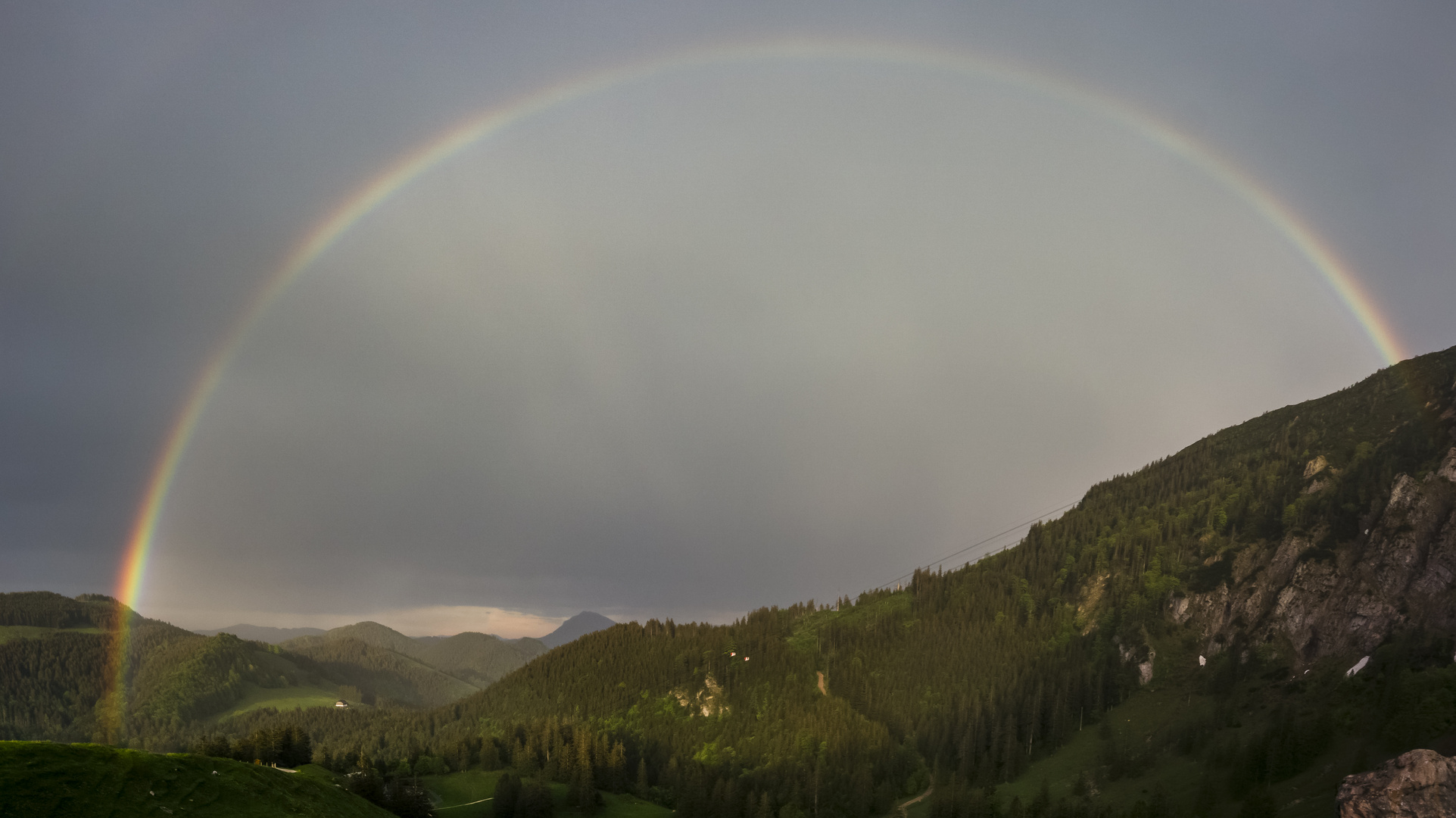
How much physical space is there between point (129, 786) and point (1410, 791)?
189 m

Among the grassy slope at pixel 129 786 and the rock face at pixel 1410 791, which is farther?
the rock face at pixel 1410 791

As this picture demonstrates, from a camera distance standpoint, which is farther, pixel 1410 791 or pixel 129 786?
Answer: pixel 1410 791

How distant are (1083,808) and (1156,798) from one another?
1803cm

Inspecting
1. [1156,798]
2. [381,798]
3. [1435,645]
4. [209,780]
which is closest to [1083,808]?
[1156,798]

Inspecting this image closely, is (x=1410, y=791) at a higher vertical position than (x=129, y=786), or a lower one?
lower

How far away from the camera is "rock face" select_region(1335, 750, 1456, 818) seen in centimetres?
12575

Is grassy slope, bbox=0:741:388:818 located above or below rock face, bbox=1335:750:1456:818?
above

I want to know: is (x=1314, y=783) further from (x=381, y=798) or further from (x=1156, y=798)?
(x=381, y=798)

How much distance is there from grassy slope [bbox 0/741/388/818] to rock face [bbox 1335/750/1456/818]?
551 feet

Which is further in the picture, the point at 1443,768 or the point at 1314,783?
the point at 1314,783

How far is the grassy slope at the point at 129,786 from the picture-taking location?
8362 centimetres

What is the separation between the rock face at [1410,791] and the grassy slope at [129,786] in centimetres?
16807

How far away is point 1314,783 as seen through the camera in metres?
162

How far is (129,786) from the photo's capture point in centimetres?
9231
